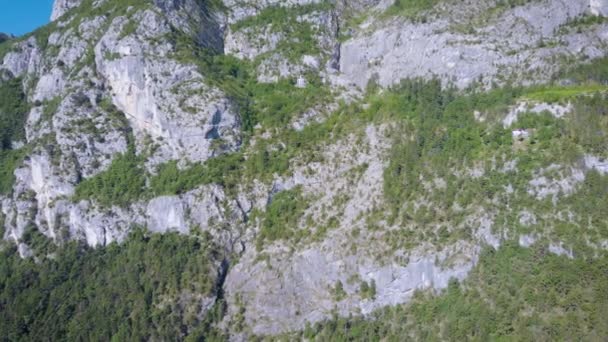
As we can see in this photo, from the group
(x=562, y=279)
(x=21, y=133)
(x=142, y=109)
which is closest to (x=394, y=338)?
(x=562, y=279)

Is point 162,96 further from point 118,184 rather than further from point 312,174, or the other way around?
point 312,174

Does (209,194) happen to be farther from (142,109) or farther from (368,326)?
(368,326)

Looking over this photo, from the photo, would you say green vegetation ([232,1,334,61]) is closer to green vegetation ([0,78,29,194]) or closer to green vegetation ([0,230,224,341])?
green vegetation ([0,230,224,341])

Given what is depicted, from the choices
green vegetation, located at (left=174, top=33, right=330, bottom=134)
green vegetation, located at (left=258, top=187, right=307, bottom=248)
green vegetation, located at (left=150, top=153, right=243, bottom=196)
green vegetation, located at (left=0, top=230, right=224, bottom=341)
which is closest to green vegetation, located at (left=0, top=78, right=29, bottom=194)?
green vegetation, located at (left=0, top=230, right=224, bottom=341)

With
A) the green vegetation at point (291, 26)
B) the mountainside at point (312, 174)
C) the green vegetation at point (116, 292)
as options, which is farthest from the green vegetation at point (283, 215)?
the green vegetation at point (291, 26)

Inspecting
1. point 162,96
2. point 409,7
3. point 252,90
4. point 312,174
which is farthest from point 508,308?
point 409,7

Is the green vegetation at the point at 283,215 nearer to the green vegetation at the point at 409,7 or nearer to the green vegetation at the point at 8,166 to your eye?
the green vegetation at the point at 409,7
